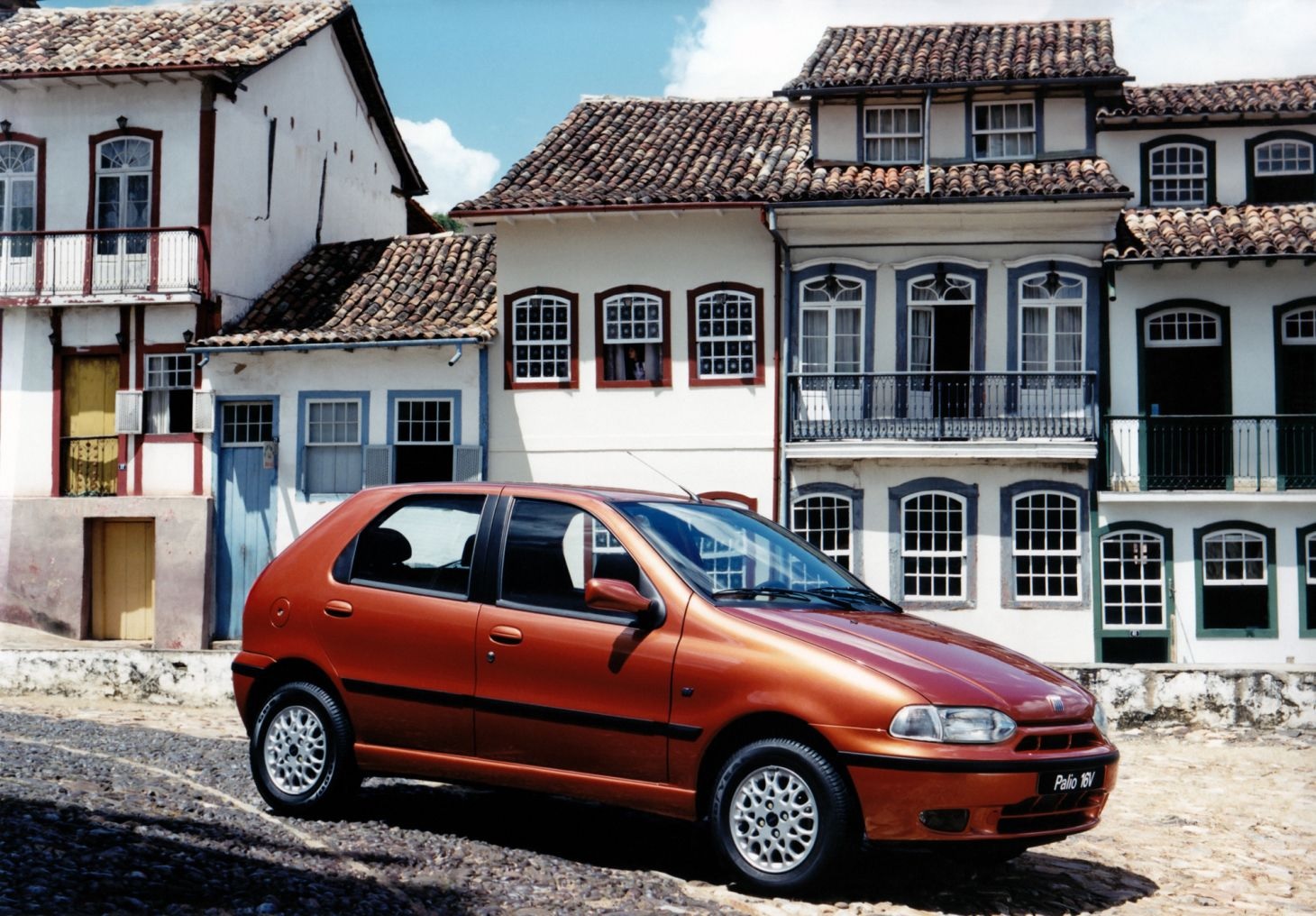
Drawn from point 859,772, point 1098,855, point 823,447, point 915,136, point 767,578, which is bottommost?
point 1098,855

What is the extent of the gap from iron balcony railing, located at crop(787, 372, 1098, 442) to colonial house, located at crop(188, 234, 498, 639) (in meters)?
5.25

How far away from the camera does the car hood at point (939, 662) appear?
674 cm

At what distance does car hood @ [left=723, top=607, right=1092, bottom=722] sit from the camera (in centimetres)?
674

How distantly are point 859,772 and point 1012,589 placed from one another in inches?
707

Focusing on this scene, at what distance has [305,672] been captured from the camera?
27.6ft

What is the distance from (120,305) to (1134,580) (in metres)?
17.1

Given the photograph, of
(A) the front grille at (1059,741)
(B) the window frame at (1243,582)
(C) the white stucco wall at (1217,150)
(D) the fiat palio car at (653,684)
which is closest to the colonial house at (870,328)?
(C) the white stucco wall at (1217,150)

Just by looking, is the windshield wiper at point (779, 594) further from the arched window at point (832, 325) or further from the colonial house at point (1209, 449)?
the colonial house at point (1209, 449)

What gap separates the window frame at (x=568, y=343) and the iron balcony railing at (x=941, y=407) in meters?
3.48

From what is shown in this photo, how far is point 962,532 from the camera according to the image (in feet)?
79.2

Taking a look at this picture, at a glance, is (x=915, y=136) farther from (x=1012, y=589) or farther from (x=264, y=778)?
(x=264, y=778)

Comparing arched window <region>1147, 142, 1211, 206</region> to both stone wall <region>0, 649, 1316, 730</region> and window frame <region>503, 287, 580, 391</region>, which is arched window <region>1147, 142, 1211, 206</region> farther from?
stone wall <region>0, 649, 1316, 730</region>

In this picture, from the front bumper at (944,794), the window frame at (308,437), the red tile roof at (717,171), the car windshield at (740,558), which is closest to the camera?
the front bumper at (944,794)

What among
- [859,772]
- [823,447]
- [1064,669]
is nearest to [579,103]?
[823,447]
